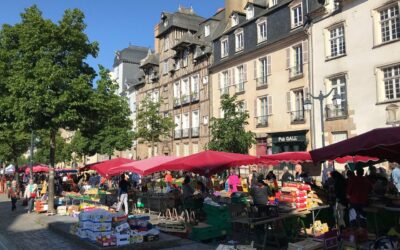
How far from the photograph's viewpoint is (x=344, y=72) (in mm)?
23125

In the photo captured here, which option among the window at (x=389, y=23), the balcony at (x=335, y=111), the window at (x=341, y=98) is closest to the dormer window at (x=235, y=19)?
the window at (x=341, y=98)

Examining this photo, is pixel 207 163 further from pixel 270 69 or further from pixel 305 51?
pixel 270 69

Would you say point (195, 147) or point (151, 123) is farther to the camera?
point (195, 147)

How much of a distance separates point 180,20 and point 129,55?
2062cm

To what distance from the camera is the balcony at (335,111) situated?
23.3 meters

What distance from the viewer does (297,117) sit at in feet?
86.9

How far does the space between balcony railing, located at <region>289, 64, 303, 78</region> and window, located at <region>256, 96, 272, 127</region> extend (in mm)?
2473

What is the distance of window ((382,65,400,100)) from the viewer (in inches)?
816

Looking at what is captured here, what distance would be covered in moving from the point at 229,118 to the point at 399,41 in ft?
33.6

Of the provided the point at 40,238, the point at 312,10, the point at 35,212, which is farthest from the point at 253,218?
the point at 312,10

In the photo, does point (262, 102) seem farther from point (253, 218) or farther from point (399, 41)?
point (253, 218)

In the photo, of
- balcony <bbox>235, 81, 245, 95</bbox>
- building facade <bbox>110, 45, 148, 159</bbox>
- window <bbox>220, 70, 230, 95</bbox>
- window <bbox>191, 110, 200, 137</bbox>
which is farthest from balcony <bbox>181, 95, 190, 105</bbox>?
building facade <bbox>110, 45, 148, 159</bbox>

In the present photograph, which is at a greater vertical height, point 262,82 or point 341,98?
point 262,82

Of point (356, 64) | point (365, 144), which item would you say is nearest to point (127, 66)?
point (356, 64)
